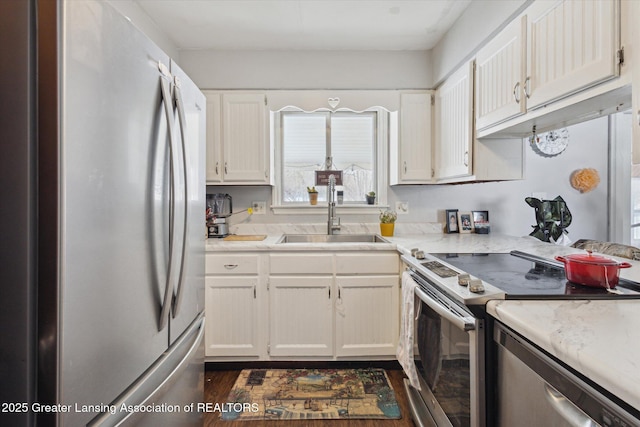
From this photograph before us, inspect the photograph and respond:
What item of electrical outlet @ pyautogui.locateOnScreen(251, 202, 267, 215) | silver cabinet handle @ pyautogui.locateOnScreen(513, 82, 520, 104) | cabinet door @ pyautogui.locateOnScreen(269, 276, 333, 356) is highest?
silver cabinet handle @ pyautogui.locateOnScreen(513, 82, 520, 104)

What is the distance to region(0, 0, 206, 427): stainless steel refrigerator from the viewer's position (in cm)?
61

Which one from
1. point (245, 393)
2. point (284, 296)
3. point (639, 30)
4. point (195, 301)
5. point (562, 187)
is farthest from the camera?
point (562, 187)

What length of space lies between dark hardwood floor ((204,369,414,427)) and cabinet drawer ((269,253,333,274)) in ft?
2.57

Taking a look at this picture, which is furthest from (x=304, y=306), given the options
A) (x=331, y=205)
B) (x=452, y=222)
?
(x=452, y=222)

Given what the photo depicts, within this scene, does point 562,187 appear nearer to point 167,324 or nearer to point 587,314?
point 587,314

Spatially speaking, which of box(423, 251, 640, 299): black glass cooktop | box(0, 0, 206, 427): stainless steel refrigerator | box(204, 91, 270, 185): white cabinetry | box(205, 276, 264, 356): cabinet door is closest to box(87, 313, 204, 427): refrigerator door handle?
box(0, 0, 206, 427): stainless steel refrigerator

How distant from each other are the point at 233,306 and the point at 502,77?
2.11 meters

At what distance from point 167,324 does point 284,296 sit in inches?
49.8

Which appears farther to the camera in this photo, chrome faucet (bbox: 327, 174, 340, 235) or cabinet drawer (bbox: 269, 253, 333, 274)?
chrome faucet (bbox: 327, 174, 340, 235)

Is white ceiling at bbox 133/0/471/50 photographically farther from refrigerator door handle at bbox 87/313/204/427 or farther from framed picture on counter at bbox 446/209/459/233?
refrigerator door handle at bbox 87/313/204/427

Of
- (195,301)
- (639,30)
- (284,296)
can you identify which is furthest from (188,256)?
(639,30)

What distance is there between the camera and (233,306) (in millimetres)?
2229

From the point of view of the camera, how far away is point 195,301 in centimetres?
127

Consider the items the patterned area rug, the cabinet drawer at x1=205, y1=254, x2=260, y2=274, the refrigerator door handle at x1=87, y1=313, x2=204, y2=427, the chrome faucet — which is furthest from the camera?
the chrome faucet
